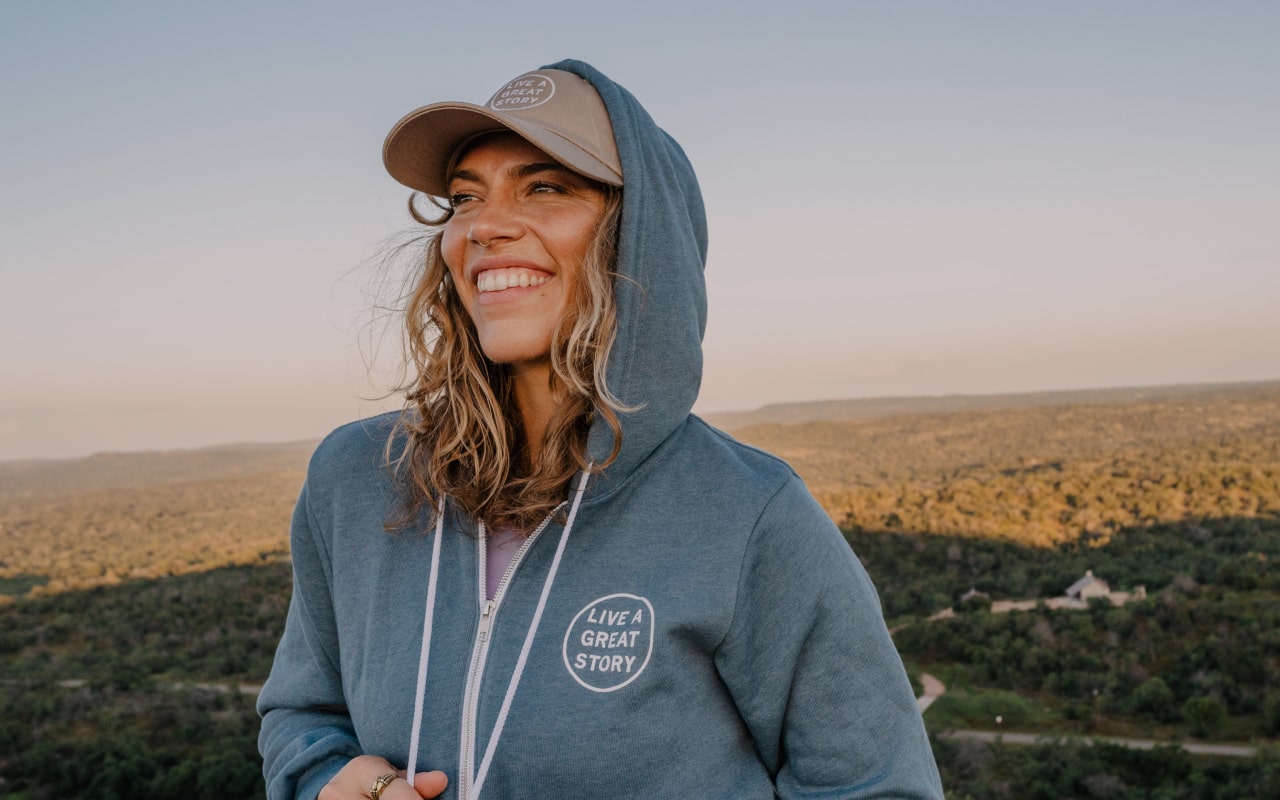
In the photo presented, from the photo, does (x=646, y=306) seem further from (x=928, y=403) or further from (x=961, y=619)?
(x=928, y=403)

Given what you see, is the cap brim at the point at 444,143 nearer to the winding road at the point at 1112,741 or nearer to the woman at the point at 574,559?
the woman at the point at 574,559

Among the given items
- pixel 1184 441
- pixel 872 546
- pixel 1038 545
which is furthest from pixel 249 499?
pixel 1184 441

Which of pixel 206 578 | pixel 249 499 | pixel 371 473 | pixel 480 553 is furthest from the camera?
pixel 249 499

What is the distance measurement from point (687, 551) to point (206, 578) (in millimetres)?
37924

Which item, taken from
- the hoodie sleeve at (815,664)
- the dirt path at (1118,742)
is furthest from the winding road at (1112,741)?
the hoodie sleeve at (815,664)

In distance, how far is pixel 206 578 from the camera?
3494 centimetres

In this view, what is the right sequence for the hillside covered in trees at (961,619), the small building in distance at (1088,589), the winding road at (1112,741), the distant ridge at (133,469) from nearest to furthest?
the hillside covered in trees at (961,619)
the winding road at (1112,741)
the small building in distance at (1088,589)
the distant ridge at (133,469)

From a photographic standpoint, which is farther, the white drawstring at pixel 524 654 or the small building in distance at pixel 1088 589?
the small building in distance at pixel 1088 589

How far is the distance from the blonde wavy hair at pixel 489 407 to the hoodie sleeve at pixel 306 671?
21 centimetres

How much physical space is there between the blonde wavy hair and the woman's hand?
1.20 ft

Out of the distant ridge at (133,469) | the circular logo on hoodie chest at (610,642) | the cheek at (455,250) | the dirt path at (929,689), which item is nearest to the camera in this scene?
the circular logo on hoodie chest at (610,642)

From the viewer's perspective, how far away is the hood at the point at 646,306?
1.42 m

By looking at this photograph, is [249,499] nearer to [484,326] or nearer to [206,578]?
[206,578]

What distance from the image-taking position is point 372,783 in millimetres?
1339
